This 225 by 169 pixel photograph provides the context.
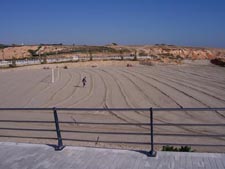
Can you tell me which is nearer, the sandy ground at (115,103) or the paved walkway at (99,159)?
the paved walkway at (99,159)

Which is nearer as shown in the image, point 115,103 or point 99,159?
point 99,159

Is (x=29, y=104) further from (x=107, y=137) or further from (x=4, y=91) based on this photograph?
(x=107, y=137)

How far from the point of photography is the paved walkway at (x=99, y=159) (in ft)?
19.6

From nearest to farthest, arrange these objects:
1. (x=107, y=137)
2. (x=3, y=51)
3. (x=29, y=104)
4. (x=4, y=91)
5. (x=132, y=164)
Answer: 1. (x=132, y=164)
2. (x=107, y=137)
3. (x=29, y=104)
4. (x=4, y=91)
5. (x=3, y=51)

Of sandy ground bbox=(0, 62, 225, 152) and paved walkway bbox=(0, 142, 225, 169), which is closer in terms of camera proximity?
paved walkway bbox=(0, 142, 225, 169)

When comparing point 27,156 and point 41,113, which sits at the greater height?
point 27,156

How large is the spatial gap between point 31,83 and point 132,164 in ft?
108

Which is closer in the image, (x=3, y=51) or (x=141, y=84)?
(x=141, y=84)

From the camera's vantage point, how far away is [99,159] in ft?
21.0

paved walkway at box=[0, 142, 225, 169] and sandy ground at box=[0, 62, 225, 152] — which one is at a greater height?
paved walkway at box=[0, 142, 225, 169]

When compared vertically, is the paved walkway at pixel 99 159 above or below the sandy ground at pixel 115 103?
above

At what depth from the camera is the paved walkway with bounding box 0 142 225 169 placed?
5.96 m

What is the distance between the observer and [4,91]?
3309cm

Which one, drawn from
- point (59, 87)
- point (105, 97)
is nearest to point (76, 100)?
point (105, 97)
